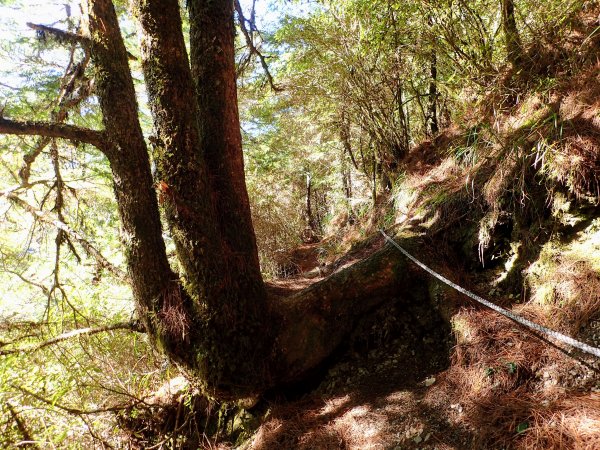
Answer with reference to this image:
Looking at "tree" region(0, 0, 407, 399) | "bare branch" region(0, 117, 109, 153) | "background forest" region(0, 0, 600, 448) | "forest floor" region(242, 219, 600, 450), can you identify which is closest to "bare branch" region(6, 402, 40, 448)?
"background forest" region(0, 0, 600, 448)

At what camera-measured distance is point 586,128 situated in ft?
8.14

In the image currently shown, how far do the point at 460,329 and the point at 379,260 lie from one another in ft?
3.42

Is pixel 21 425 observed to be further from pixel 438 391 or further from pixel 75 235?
pixel 438 391

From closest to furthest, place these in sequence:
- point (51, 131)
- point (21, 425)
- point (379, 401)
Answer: point (21, 425), point (51, 131), point (379, 401)

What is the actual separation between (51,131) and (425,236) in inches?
137

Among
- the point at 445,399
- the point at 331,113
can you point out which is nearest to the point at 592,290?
the point at 445,399

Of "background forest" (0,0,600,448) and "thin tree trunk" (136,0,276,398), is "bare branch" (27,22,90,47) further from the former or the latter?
"thin tree trunk" (136,0,276,398)

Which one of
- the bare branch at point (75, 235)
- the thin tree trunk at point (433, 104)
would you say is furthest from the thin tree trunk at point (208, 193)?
the thin tree trunk at point (433, 104)

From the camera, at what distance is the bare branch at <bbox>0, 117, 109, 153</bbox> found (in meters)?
2.39

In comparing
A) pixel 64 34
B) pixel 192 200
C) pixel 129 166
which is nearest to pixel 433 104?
pixel 192 200

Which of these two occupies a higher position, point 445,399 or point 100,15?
point 100,15

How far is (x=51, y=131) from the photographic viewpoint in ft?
8.29

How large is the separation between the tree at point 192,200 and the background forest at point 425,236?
0.80 feet

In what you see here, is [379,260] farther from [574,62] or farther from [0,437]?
[0,437]
